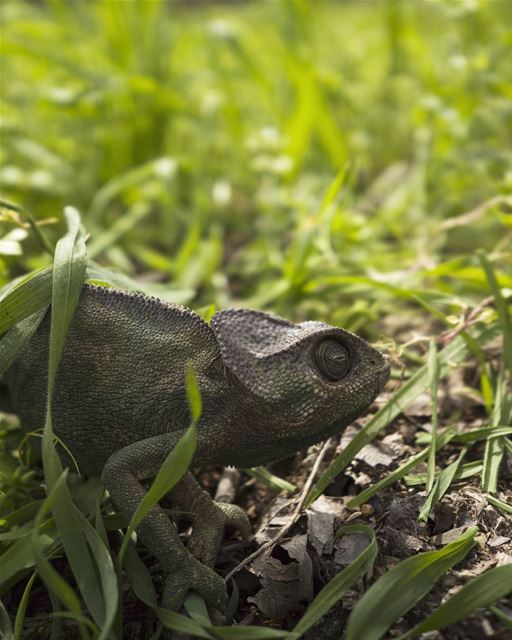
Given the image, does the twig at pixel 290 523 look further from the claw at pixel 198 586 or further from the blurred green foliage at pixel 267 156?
the blurred green foliage at pixel 267 156

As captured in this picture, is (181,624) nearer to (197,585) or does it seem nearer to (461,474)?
(197,585)

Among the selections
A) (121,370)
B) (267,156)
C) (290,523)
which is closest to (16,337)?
(121,370)

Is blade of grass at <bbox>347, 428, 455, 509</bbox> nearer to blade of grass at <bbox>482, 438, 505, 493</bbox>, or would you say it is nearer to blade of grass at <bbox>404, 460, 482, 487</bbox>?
blade of grass at <bbox>404, 460, 482, 487</bbox>

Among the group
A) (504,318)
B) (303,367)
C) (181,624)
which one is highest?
(504,318)

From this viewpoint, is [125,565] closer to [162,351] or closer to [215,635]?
[215,635]

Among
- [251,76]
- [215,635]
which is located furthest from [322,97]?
[215,635]

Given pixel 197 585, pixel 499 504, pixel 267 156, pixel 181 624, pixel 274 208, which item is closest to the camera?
pixel 181 624

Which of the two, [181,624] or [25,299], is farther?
[25,299]
